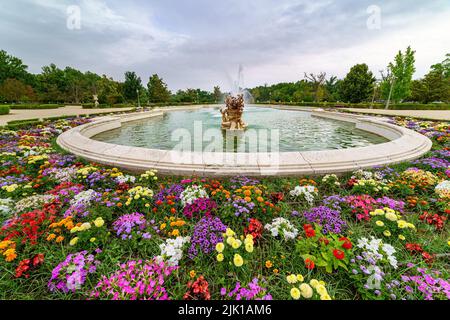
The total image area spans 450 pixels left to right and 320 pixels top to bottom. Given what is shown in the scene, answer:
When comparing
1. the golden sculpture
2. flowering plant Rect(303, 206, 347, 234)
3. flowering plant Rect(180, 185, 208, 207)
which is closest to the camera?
flowering plant Rect(303, 206, 347, 234)

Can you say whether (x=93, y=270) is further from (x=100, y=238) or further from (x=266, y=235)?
(x=266, y=235)

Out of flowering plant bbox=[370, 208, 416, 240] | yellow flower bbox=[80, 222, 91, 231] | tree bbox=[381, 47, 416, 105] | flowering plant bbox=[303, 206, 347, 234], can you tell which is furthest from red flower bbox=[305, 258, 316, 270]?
tree bbox=[381, 47, 416, 105]

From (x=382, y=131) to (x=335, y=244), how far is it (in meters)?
10.2

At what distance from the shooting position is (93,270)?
1.88 m

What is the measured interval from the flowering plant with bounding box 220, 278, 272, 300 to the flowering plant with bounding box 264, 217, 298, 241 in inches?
29.6

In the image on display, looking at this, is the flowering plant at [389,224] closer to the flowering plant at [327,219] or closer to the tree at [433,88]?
the flowering plant at [327,219]

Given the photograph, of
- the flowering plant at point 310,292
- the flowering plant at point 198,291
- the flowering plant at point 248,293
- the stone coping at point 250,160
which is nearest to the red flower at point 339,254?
the flowering plant at point 310,292

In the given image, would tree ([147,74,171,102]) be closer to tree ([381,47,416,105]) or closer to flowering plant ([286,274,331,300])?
tree ([381,47,416,105])

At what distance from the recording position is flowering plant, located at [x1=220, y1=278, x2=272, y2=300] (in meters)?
1.67

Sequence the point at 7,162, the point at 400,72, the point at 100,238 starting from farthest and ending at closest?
the point at 400,72
the point at 7,162
the point at 100,238

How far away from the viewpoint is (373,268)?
1.79 m

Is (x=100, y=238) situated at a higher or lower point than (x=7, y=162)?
lower

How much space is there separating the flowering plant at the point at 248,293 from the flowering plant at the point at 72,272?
4.59ft

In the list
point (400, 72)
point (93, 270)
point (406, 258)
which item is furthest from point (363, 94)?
point (93, 270)
